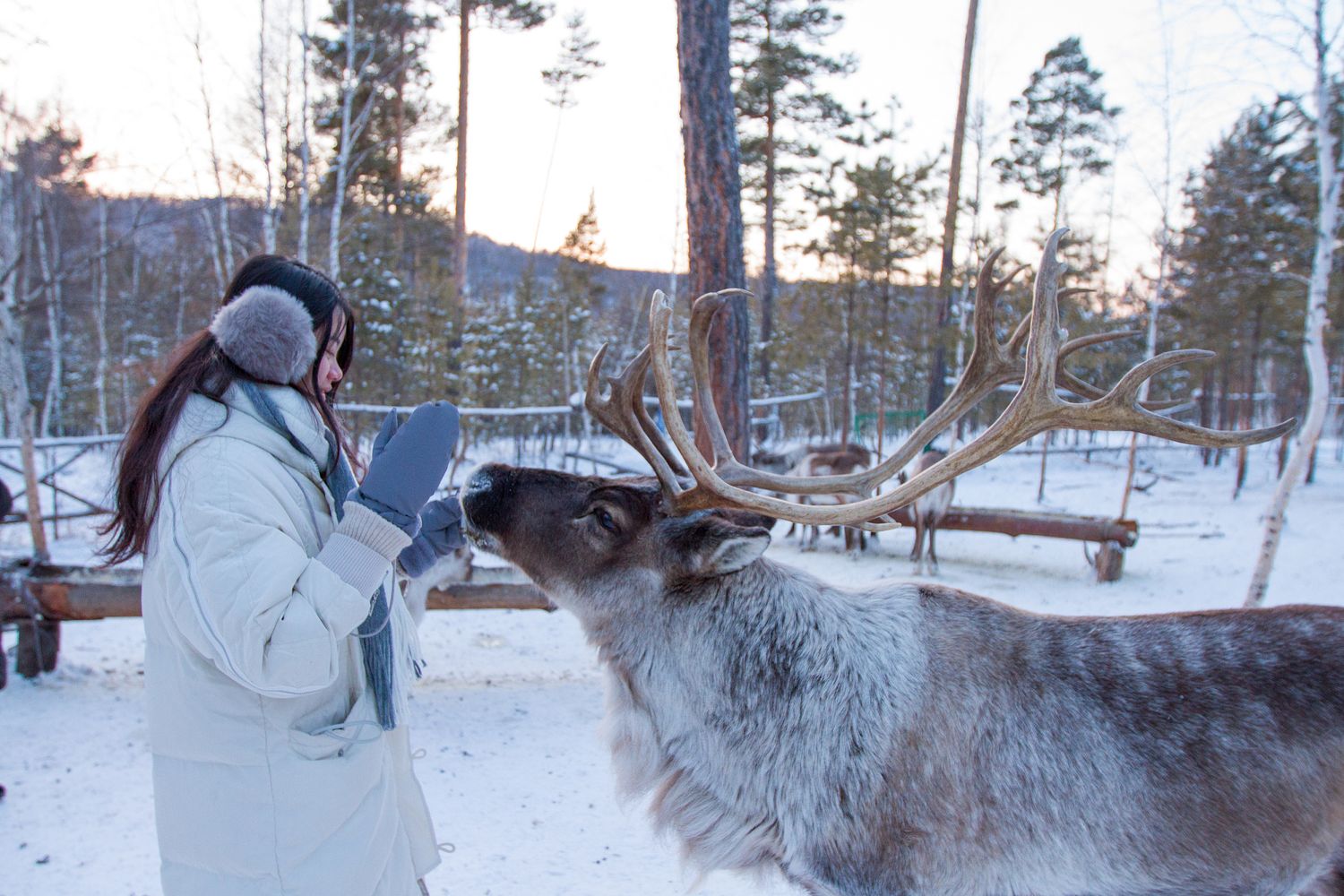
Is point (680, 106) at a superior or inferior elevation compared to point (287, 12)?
inferior

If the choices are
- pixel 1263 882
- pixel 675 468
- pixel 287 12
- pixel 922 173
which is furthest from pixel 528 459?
pixel 1263 882

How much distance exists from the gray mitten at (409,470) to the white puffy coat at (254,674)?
2.3 inches

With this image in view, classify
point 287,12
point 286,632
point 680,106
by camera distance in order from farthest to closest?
1. point 287,12
2. point 680,106
3. point 286,632

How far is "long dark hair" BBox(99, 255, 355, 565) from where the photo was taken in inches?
60.0

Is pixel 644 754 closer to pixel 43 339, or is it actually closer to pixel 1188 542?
pixel 1188 542

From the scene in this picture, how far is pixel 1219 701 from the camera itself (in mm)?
1896

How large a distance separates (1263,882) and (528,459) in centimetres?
1390

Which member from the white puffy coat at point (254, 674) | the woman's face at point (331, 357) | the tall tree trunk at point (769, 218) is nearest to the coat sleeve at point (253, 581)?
the white puffy coat at point (254, 674)

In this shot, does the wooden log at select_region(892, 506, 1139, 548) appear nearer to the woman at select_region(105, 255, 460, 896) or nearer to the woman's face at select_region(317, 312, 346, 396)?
the woman's face at select_region(317, 312, 346, 396)

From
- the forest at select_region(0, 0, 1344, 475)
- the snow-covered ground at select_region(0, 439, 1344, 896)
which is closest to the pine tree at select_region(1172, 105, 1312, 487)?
the forest at select_region(0, 0, 1344, 475)

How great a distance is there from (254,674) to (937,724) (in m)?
1.45

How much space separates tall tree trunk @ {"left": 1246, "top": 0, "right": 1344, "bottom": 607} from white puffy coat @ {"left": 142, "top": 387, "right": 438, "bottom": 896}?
6.85m

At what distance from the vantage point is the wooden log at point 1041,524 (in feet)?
26.5

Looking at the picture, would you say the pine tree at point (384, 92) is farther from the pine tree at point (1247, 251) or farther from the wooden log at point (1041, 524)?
the pine tree at point (1247, 251)
